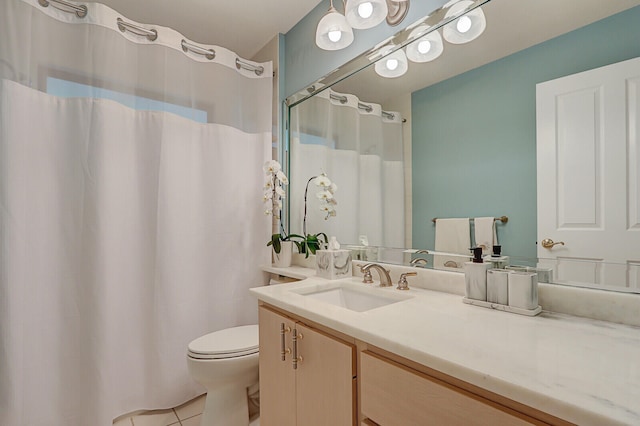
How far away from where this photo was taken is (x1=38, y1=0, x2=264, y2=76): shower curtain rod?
5.01 feet

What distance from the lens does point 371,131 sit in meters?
1.65

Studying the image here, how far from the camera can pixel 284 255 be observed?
2006mm

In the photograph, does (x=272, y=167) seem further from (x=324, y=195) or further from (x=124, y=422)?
(x=124, y=422)

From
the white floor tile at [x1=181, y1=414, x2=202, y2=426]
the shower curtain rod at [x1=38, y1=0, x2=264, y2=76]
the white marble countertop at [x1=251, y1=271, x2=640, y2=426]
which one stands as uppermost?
the shower curtain rod at [x1=38, y1=0, x2=264, y2=76]

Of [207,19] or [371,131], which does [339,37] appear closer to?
[371,131]

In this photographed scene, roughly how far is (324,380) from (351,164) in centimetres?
114

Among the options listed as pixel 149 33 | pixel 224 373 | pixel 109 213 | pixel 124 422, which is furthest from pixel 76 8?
pixel 124 422

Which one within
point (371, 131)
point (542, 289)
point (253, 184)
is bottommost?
point (542, 289)

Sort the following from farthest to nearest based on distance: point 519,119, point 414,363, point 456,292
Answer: point 456,292 < point 519,119 < point 414,363

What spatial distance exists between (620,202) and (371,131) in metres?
1.03

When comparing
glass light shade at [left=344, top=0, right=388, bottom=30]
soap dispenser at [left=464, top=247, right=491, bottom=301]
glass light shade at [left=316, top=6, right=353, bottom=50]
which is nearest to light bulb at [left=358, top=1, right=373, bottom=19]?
glass light shade at [left=344, top=0, right=388, bottom=30]

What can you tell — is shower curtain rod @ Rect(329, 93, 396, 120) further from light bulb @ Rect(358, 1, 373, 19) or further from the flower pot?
the flower pot

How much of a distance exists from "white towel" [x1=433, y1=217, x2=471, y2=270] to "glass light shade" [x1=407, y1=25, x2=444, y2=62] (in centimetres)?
70

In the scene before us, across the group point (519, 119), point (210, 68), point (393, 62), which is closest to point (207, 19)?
point (210, 68)
